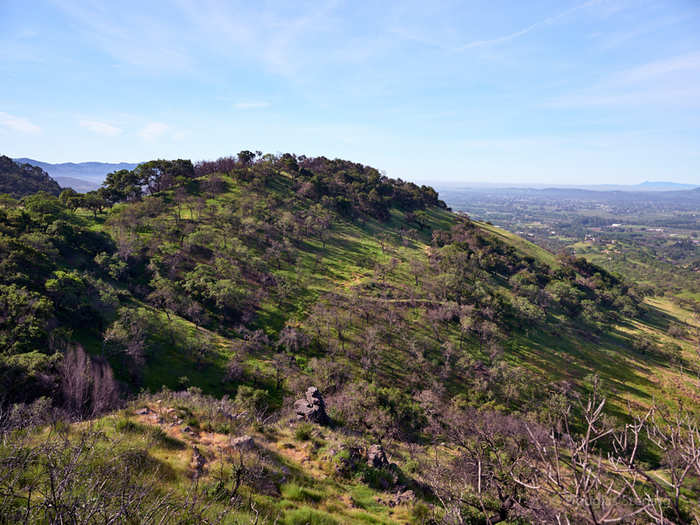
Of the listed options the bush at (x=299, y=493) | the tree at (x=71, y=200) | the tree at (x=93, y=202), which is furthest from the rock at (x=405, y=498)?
the tree at (x=71, y=200)

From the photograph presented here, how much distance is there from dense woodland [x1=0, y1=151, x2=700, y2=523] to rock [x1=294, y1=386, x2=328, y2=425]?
1148 millimetres

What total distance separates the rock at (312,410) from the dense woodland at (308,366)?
1.15 metres

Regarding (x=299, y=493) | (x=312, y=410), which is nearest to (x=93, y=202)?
(x=312, y=410)

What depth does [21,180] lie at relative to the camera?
366 ft

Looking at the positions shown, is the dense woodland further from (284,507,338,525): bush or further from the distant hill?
the distant hill

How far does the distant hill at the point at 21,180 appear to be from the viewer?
105625 mm

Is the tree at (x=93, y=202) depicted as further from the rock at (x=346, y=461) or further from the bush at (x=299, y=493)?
the bush at (x=299, y=493)

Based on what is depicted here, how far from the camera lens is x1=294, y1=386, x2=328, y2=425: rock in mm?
24859

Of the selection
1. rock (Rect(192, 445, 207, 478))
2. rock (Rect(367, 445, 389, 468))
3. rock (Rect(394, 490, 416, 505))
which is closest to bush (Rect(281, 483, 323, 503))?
rock (Rect(192, 445, 207, 478))

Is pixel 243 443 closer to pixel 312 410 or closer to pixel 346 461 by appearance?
pixel 346 461

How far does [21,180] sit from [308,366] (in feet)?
460

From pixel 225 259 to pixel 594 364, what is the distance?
235ft

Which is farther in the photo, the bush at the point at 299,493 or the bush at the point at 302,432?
the bush at the point at 302,432

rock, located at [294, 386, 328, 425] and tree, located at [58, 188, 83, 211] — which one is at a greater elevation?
tree, located at [58, 188, 83, 211]
